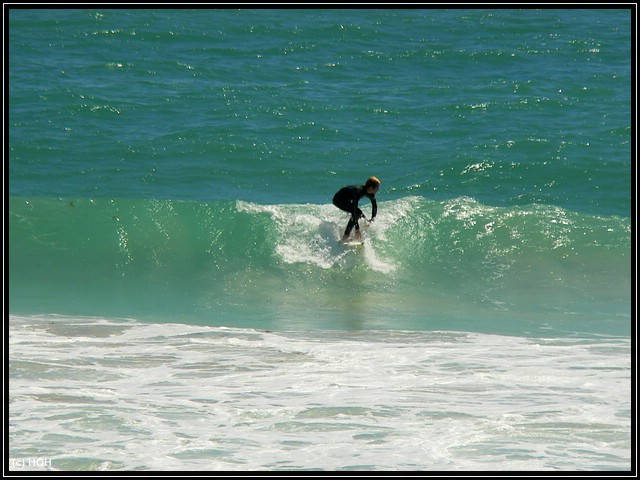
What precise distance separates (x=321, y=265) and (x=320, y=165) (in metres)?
4.27

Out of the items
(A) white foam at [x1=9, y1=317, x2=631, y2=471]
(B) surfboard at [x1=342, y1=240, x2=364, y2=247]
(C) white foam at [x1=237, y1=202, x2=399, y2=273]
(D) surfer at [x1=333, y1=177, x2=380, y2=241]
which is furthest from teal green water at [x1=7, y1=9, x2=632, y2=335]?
(A) white foam at [x1=9, y1=317, x2=631, y2=471]

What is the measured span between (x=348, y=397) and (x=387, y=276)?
5.59 m

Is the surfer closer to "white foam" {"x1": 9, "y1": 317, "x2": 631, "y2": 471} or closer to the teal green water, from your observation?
the teal green water

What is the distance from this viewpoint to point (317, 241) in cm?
1338

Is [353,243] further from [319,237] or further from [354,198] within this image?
[354,198]

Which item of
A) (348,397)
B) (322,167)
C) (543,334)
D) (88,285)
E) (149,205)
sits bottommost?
(348,397)

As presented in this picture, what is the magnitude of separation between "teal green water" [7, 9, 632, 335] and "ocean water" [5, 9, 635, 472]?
0.06 m

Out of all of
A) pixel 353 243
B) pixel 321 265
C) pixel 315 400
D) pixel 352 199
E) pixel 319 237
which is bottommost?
pixel 315 400

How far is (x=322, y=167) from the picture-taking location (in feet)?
54.8

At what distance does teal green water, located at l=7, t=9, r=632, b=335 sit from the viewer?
1198cm

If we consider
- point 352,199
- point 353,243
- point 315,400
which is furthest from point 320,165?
point 315,400
